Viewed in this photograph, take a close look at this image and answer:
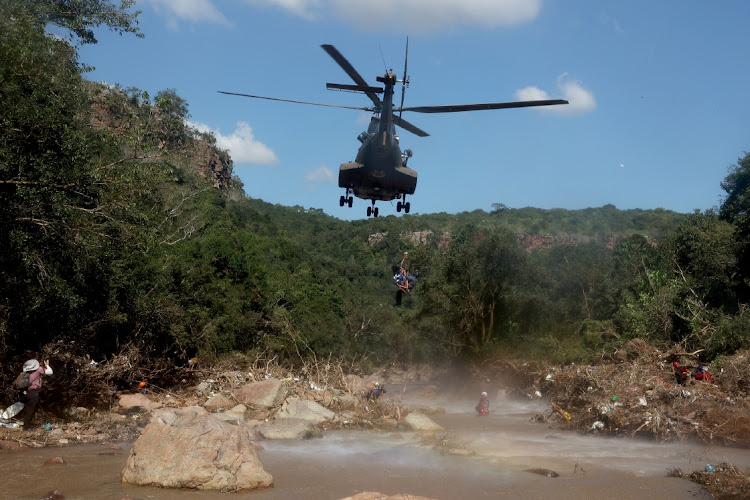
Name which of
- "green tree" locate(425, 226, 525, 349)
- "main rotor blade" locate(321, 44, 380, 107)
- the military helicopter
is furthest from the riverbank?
"green tree" locate(425, 226, 525, 349)

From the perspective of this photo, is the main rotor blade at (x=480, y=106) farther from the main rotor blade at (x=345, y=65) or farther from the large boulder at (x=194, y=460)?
the large boulder at (x=194, y=460)

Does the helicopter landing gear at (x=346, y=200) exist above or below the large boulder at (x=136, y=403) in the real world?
above

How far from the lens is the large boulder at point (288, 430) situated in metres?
15.0

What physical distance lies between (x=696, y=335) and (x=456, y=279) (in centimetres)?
1576

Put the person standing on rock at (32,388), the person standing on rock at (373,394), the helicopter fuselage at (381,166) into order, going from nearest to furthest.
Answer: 1. the person standing on rock at (32,388)
2. the helicopter fuselage at (381,166)
3. the person standing on rock at (373,394)

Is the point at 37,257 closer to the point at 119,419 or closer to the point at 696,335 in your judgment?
the point at 119,419

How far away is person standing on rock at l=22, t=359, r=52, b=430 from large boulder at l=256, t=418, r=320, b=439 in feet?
16.2

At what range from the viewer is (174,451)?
9.43 m

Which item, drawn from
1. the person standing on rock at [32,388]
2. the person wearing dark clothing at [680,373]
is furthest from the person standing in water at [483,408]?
the person standing on rock at [32,388]

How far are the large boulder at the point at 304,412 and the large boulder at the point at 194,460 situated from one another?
22.4 ft

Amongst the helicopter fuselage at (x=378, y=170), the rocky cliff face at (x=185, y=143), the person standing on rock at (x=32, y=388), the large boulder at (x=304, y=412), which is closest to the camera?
the person standing on rock at (x=32, y=388)

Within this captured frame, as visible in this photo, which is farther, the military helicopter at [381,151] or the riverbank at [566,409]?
the military helicopter at [381,151]

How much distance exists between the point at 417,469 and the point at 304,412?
549 centimetres

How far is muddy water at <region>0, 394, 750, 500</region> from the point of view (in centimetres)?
962
